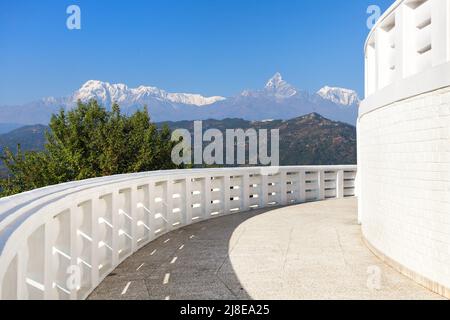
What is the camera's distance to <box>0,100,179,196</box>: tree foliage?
35.1m

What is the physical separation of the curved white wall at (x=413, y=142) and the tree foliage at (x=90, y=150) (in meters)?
26.8

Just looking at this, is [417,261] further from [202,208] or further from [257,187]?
[257,187]

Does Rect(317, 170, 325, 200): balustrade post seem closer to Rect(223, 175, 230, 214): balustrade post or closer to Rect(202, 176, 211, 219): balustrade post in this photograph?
Rect(223, 175, 230, 214): balustrade post

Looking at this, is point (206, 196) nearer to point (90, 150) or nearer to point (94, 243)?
point (94, 243)

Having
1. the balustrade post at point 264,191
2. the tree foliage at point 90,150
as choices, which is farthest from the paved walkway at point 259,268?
the tree foliage at point 90,150

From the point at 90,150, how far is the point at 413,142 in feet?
108

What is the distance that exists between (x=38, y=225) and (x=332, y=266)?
19.6 feet

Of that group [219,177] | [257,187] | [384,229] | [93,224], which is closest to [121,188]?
[93,224]

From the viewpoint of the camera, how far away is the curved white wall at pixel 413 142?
7.07 m

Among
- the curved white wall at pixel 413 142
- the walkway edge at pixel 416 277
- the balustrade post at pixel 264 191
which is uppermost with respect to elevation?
the curved white wall at pixel 413 142

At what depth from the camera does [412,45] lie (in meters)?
8.36

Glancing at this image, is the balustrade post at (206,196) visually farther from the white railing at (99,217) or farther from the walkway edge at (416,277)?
the walkway edge at (416,277)

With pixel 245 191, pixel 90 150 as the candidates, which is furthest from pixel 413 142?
pixel 90 150

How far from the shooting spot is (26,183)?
39.1 metres
